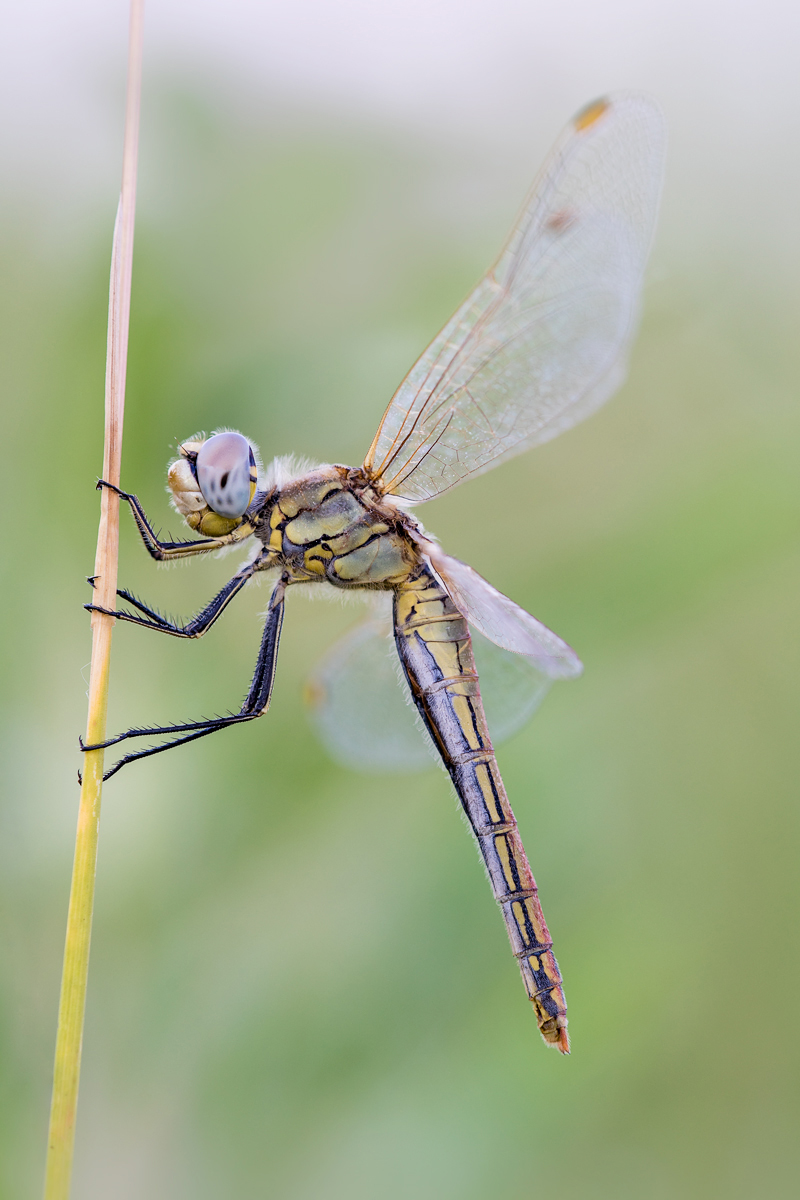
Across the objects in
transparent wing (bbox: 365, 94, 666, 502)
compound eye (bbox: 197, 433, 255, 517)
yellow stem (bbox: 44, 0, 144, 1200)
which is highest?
transparent wing (bbox: 365, 94, 666, 502)

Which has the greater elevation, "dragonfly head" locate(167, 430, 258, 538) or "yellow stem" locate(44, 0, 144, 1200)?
"dragonfly head" locate(167, 430, 258, 538)

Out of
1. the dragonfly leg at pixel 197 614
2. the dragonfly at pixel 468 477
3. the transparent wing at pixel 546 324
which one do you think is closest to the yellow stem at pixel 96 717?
the dragonfly leg at pixel 197 614

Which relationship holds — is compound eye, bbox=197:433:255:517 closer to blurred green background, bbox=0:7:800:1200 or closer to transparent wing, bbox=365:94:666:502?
blurred green background, bbox=0:7:800:1200

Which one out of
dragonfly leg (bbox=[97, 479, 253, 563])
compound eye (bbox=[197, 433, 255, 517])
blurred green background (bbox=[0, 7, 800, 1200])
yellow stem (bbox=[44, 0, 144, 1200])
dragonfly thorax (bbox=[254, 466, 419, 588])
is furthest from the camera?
dragonfly thorax (bbox=[254, 466, 419, 588])

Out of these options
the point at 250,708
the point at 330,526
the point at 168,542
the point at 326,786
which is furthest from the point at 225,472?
the point at 326,786

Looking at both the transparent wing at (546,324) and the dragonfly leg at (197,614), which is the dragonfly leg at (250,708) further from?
the transparent wing at (546,324)

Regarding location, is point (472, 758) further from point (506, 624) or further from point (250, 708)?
point (250, 708)

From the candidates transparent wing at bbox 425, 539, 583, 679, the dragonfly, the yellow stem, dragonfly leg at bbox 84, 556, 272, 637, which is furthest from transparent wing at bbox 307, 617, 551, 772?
the yellow stem

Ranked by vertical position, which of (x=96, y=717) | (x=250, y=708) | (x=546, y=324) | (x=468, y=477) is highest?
(x=546, y=324)
